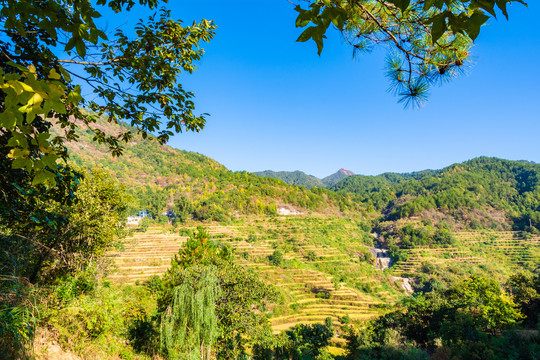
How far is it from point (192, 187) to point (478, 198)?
400 ft

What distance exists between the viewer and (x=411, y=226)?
261 feet

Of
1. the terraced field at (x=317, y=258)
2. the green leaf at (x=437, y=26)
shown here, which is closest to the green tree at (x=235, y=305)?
the green leaf at (x=437, y=26)

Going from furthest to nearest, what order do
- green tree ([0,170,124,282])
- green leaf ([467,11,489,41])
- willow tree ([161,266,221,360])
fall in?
willow tree ([161,266,221,360])
green tree ([0,170,124,282])
green leaf ([467,11,489,41])

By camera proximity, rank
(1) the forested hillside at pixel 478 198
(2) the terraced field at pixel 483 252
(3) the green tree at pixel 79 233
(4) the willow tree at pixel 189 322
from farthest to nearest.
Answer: (1) the forested hillside at pixel 478 198, (2) the terraced field at pixel 483 252, (4) the willow tree at pixel 189 322, (3) the green tree at pixel 79 233

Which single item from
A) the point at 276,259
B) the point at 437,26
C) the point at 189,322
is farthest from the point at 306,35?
the point at 276,259

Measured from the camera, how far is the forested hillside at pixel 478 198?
87.2 meters

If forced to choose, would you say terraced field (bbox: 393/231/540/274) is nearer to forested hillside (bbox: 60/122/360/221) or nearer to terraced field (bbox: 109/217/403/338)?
terraced field (bbox: 109/217/403/338)

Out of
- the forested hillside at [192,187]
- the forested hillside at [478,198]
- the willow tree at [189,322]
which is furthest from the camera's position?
the forested hillside at [478,198]

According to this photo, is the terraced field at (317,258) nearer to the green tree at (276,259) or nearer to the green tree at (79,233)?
the green tree at (276,259)

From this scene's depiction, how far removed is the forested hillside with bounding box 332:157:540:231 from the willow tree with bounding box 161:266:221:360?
327 feet

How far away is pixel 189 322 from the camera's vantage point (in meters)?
8.34

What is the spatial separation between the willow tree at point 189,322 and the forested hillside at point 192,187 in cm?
6811

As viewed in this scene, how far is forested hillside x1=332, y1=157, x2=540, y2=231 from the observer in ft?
286

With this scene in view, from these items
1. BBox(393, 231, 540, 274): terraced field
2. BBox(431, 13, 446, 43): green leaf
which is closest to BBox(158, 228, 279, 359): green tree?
BBox(431, 13, 446, 43): green leaf
